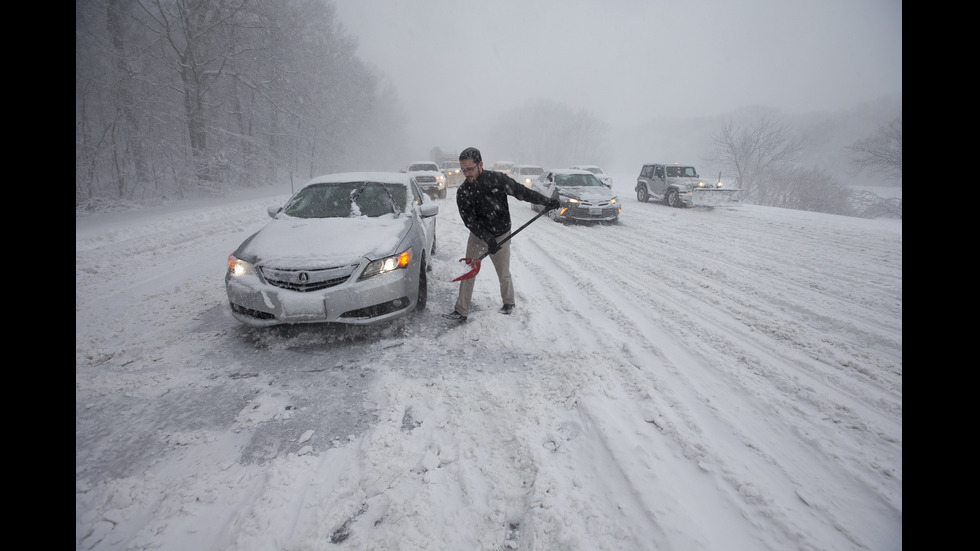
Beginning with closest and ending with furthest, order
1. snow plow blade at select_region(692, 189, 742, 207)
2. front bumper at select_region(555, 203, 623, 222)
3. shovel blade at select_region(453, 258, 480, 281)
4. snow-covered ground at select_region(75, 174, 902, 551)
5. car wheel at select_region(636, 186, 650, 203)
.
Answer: snow-covered ground at select_region(75, 174, 902, 551) → shovel blade at select_region(453, 258, 480, 281) → front bumper at select_region(555, 203, 623, 222) → snow plow blade at select_region(692, 189, 742, 207) → car wheel at select_region(636, 186, 650, 203)

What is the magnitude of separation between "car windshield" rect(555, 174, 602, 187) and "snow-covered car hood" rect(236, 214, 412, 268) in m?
8.60

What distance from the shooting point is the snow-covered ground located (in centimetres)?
173

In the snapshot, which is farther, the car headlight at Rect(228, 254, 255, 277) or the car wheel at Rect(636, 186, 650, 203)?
the car wheel at Rect(636, 186, 650, 203)

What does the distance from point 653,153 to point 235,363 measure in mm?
115337

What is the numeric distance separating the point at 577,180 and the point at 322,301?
1041 cm

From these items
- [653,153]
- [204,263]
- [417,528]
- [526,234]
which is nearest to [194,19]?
[204,263]

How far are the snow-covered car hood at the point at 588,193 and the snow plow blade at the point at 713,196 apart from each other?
5.14 meters

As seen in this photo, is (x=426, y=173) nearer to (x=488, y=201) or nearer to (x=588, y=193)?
(x=588, y=193)

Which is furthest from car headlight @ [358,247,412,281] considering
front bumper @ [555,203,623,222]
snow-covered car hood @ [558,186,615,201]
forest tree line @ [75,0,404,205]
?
forest tree line @ [75,0,404,205]

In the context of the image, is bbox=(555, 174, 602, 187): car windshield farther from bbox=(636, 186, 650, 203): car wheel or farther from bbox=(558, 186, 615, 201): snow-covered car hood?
bbox=(636, 186, 650, 203): car wheel

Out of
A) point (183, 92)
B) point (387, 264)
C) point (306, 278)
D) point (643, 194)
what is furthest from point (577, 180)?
point (183, 92)

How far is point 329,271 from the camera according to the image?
3279 mm

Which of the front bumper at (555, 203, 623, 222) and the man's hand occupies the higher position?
the front bumper at (555, 203, 623, 222)
